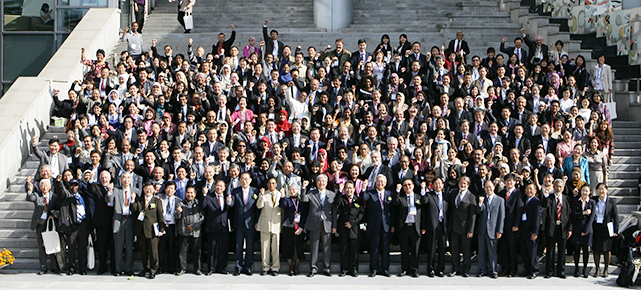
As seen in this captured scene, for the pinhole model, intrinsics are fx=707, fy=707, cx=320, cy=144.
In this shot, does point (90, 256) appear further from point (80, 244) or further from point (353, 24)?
point (353, 24)

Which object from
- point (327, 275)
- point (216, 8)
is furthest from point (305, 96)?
point (216, 8)

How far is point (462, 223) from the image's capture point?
40.4ft


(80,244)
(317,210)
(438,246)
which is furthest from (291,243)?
(80,244)

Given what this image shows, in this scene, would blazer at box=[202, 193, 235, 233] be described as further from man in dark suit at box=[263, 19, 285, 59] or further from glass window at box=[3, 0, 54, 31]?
glass window at box=[3, 0, 54, 31]

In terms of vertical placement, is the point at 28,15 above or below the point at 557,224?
above

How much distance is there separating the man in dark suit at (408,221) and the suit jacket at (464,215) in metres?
0.54

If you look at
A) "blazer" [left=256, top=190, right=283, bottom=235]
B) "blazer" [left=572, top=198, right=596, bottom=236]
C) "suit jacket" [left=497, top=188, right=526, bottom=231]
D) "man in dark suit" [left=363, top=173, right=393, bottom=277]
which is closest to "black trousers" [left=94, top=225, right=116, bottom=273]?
"blazer" [left=256, top=190, right=283, bottom=235]

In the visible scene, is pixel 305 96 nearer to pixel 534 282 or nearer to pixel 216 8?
pixel 534 282

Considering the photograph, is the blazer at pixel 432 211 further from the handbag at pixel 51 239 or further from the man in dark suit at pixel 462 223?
the handbag at pixel 51 239

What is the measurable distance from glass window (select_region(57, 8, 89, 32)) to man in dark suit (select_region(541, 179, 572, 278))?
14481mm

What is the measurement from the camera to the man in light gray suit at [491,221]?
12266mm

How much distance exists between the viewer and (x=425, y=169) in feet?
42.5

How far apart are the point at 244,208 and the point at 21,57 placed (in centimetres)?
1193

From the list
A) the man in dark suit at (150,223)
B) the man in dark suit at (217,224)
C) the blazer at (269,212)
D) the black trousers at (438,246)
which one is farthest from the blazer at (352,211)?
the man in dark suit at (150,223)
